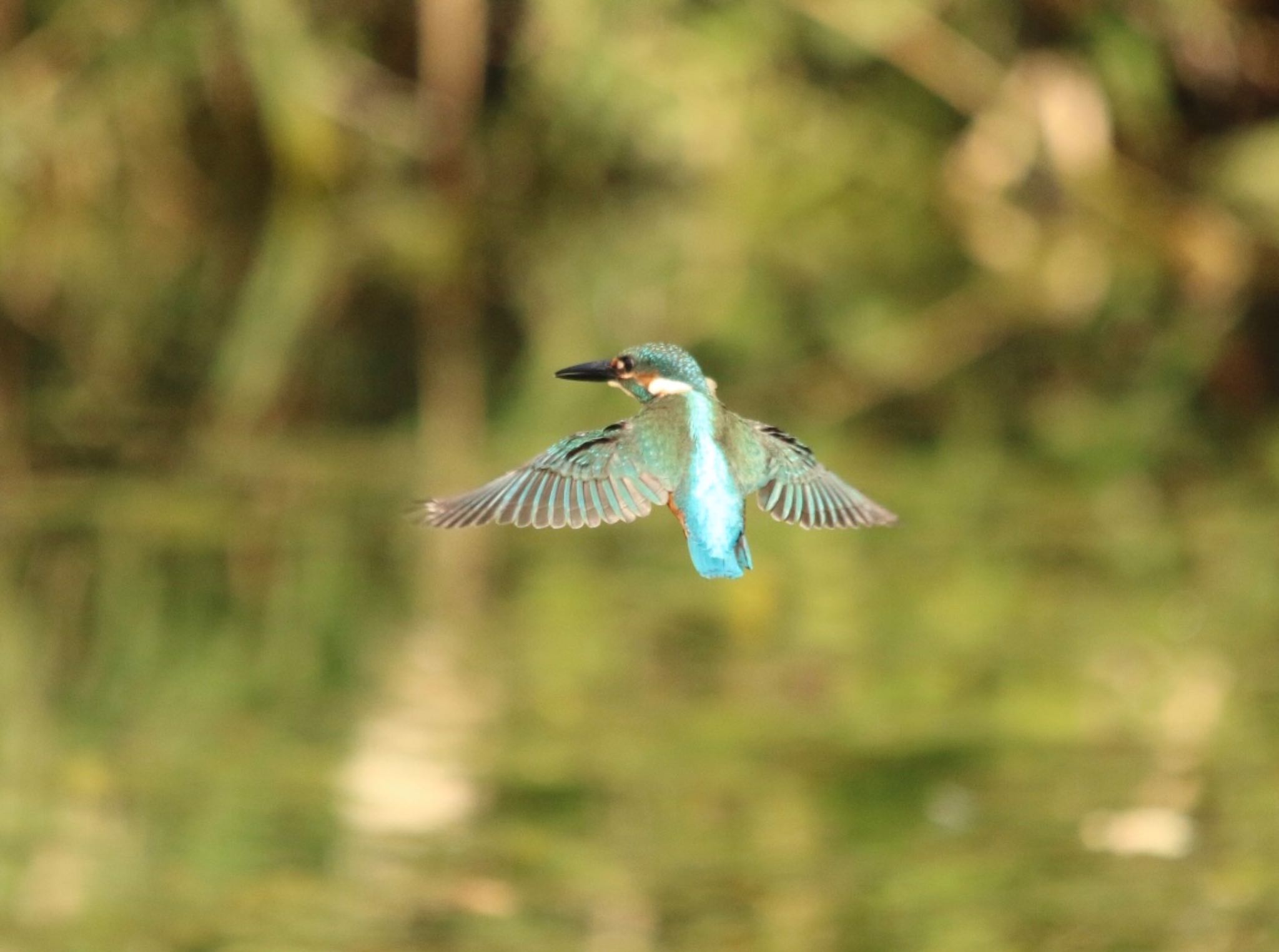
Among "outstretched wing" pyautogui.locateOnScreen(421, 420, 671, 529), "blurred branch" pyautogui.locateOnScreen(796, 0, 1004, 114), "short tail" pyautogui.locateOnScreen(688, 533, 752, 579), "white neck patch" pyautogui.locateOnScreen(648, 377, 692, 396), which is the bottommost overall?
"short tail" pyautogui.locateOnScreen(688, 533, 752, 579)

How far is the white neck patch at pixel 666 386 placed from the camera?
66.7 inches

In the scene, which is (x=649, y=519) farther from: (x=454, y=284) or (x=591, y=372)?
(x=591, y=372)

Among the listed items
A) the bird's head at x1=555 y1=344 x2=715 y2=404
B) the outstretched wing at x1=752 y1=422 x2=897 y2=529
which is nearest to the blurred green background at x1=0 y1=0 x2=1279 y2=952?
the outstretched wing at x1=752 y1=422 x2=897 y2=529

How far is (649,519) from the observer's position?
705 centimetres

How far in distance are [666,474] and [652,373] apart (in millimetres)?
93

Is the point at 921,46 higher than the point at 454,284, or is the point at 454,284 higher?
the point at 921,46

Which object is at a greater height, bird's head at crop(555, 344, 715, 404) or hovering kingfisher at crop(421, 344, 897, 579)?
bird's head at crop(555, 344, 715, 404)

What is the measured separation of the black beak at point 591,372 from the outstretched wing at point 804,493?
0.43ft

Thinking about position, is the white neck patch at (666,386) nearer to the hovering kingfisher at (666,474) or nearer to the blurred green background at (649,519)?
the hovering kingfisher at (666,474)

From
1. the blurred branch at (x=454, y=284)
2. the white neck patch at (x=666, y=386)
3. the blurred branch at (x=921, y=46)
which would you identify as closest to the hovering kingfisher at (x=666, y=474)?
the white neck patch at (x=666, y=386)

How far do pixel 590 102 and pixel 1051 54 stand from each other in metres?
2.20

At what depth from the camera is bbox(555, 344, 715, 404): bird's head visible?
5.50 feet

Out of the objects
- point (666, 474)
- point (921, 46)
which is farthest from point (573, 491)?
point (921, 46)

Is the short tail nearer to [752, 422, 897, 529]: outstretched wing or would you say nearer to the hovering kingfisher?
the hovering kingfisher
